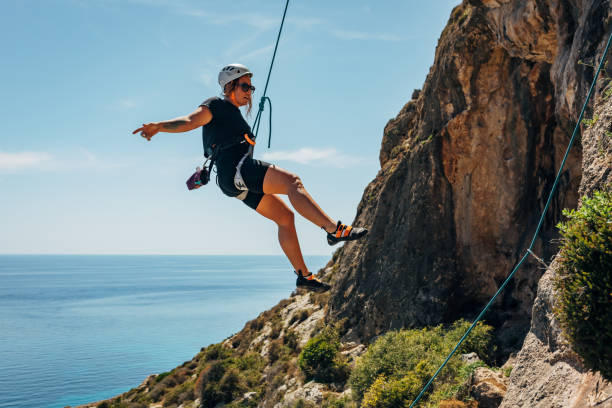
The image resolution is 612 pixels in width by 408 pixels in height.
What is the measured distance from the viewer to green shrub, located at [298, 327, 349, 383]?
53.5 ft

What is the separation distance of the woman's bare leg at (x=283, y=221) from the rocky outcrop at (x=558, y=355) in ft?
8.75

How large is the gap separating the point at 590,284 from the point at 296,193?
108 inches

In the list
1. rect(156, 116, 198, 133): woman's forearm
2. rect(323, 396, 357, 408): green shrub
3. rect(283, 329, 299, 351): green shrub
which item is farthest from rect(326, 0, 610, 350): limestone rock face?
rect(156, 116, 198, 133): woman's forearm

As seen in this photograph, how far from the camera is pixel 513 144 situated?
45.3 ft

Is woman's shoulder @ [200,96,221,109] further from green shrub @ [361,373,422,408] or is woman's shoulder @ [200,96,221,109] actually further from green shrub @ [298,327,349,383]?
green shrub @ [298,327,349,383]

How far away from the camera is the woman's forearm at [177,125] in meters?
4.21

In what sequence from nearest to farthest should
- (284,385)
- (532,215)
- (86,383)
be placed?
(532,215) → (284,385) → (86,383)

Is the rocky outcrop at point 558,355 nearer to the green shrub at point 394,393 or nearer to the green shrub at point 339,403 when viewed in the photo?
the green shrub at point 394,393

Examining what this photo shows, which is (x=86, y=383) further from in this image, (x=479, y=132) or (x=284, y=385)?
(x=479, y=132)

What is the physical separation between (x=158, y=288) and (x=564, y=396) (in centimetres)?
20559

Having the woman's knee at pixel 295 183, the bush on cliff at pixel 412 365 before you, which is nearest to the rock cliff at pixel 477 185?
the bush on cliff at pixel 412 365

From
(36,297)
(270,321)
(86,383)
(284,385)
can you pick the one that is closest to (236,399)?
(284,385)

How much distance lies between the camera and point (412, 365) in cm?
1233

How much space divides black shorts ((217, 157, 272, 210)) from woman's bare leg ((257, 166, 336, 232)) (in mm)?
63
